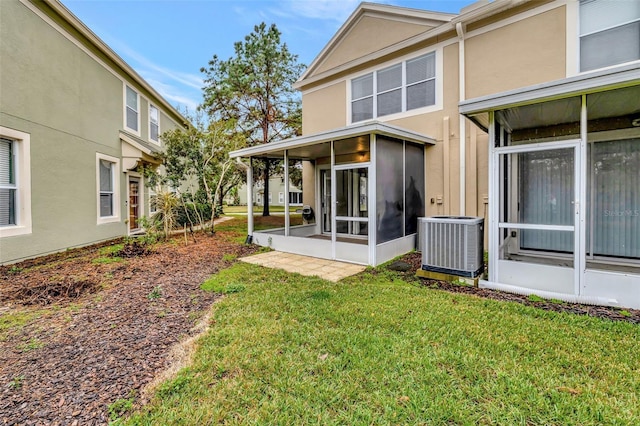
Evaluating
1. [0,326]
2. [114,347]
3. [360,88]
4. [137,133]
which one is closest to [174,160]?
[137,133]

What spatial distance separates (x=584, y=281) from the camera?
4.12m

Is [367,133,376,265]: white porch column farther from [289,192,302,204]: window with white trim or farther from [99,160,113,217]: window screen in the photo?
[289,192,302,204]: window with white trim

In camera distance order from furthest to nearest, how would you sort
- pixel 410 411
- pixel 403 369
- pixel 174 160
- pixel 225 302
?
pixel 174 160
pixel 225 302
pixel 403 369
pixel 410 411

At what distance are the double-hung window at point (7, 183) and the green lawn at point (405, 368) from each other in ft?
20.3

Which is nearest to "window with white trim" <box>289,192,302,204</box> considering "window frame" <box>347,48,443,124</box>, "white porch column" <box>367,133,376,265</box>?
"window frame" <box>347,48,443,124</box>

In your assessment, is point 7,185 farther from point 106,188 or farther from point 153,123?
point 153,123

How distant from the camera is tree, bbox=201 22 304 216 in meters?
15.4

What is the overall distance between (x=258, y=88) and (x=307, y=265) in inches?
475

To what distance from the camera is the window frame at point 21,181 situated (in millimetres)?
6625

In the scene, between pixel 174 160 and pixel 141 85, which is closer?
pixel 174 160

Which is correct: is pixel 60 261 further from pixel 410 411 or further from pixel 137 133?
pixel 410 411

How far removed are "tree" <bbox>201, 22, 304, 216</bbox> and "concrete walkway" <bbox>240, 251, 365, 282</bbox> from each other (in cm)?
816

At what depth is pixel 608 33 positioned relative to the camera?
5.91m

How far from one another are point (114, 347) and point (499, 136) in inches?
244
